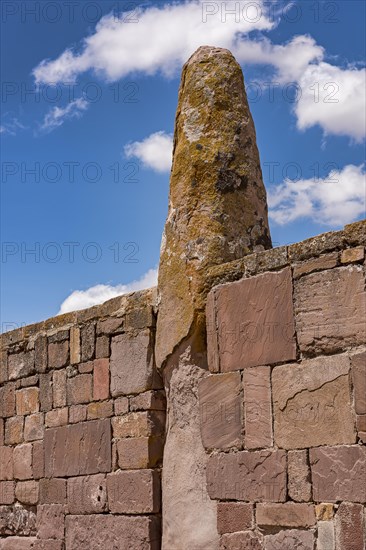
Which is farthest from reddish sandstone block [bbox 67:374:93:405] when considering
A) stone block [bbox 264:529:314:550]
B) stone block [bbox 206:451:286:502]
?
stone block [bbox 264:529:314:550]

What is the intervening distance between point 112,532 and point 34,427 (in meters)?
1.52

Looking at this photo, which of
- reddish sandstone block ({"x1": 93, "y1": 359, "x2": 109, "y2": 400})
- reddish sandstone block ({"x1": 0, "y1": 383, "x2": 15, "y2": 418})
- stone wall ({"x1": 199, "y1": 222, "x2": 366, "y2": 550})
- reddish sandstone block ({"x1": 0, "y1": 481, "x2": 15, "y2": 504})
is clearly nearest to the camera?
stone wall ({"x1": 199, "y1": 222, "x2": 366, "y2": 550})

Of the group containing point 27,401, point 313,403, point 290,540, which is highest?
point 27,401

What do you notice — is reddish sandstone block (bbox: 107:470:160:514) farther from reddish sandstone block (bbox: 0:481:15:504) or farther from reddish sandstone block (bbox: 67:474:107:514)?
reddish sandstone block (bbox: 0:481:15:504)

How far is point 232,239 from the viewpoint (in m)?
5.70

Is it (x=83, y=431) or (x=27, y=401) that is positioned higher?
(x=27, y=401)

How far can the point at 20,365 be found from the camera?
294 inches

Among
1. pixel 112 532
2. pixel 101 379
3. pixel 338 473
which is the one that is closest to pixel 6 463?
pixel 101 379

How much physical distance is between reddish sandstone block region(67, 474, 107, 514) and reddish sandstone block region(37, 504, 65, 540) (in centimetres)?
18

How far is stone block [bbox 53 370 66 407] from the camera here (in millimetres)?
6789

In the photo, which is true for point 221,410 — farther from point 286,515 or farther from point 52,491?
point 52,491

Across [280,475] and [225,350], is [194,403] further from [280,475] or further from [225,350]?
[280,475]

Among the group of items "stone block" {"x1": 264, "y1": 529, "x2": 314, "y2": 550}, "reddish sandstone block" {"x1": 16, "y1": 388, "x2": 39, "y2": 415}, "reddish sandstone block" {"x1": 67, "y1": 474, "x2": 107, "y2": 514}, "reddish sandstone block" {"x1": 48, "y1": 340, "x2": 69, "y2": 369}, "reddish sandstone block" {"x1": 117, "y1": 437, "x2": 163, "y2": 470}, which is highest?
"reddish sandstone block" {"x1": 48, "y1": 340, "x2": 69, "y2": 369}

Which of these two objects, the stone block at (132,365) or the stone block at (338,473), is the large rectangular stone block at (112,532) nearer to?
the stone block at (132,365)
